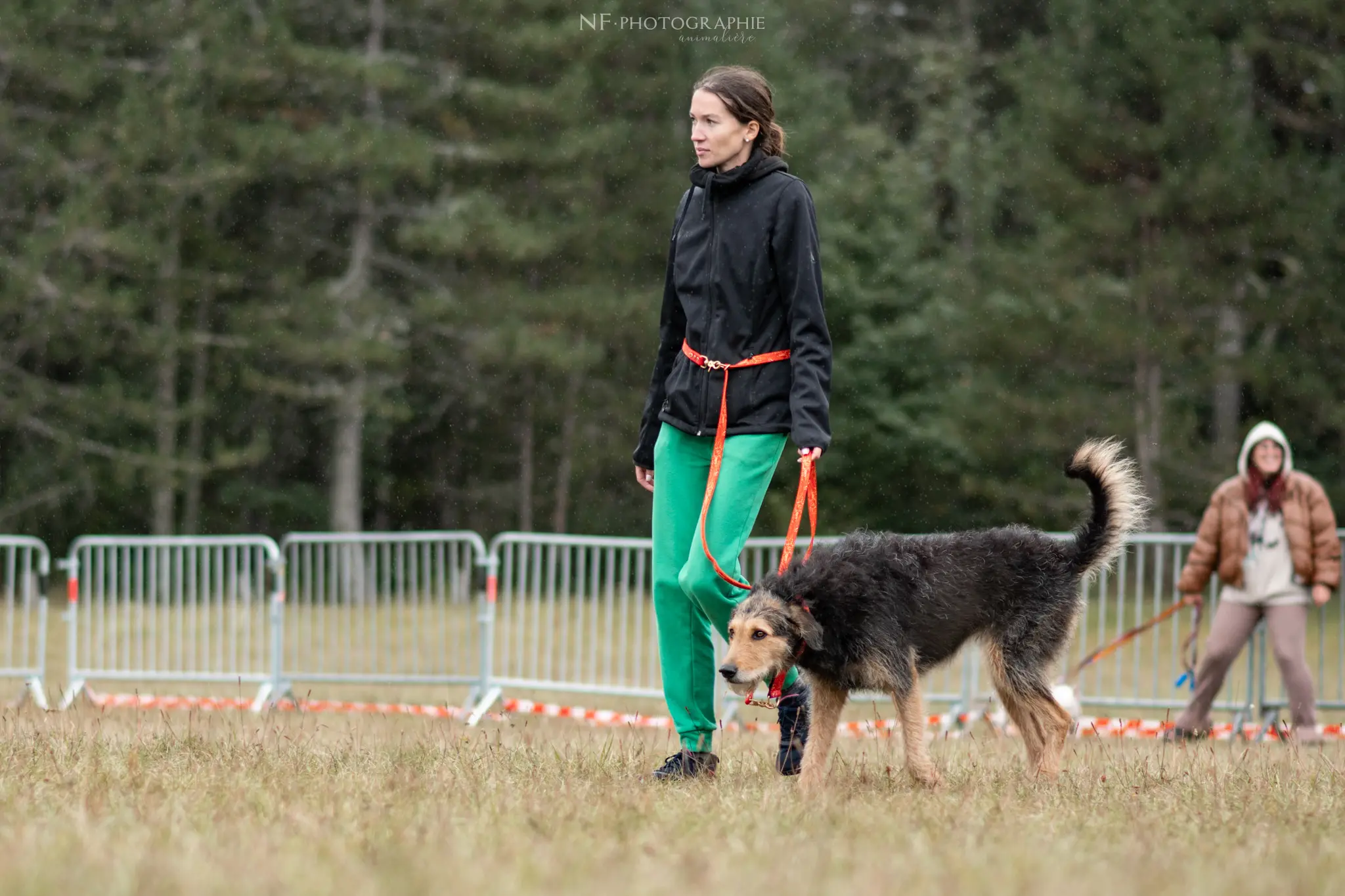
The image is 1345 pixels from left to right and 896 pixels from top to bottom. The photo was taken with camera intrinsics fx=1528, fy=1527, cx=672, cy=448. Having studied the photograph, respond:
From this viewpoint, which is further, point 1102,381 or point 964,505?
point 964,505

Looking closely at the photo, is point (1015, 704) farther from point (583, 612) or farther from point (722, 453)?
point (583, 612)

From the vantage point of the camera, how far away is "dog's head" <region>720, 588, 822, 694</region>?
492 cm

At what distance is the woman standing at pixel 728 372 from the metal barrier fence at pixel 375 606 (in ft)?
21.6

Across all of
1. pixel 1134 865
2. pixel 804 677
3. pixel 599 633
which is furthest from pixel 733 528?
pixel 599 633

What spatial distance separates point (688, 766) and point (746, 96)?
2.33 m

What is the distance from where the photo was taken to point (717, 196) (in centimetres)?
538

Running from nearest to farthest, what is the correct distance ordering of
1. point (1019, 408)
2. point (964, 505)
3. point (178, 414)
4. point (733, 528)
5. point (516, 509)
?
point (733, 528), point (1019, 408), point (178, 414), point (964, 505), point (516, 509)

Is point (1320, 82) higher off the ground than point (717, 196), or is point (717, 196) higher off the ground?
point (1320, 82)

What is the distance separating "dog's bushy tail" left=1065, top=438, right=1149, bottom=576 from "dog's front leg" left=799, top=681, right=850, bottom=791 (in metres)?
1.31

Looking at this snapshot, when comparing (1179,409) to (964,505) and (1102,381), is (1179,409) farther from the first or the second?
(964,505)

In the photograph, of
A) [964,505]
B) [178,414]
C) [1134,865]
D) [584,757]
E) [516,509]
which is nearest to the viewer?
[1134,865]

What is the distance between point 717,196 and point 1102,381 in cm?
1902

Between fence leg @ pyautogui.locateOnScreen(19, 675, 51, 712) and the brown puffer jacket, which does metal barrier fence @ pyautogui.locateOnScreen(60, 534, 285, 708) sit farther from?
the brown puffer jacket

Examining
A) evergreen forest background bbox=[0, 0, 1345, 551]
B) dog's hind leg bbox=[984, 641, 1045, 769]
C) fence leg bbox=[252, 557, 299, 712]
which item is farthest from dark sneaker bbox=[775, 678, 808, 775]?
evergreen forest background bbox=[0, 0, 1345, 551]
